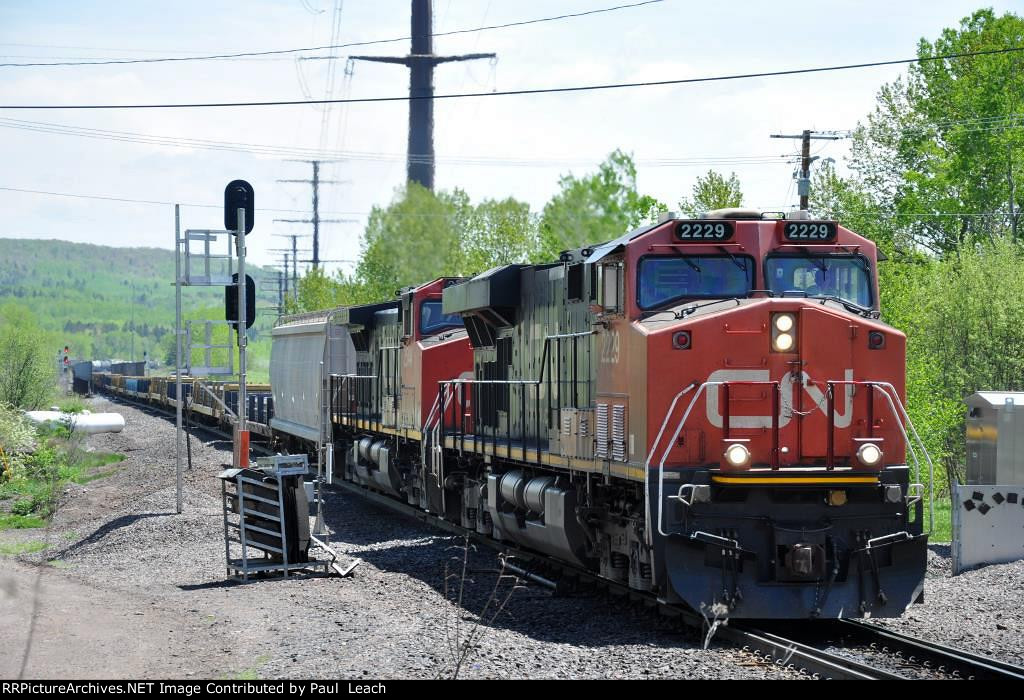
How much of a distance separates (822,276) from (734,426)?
1906mm

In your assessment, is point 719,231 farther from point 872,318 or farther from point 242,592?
point 242,592

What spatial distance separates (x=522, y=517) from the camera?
14.8m

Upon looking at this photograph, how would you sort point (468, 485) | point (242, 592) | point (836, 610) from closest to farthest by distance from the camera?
point (836, 610), point (242, 592), point (468, 485)

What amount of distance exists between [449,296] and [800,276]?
25.2 ft

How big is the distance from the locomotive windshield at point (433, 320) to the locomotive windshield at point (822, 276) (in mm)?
10473

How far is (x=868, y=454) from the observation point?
1060 centimetres

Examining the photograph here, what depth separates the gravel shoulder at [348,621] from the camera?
923 centimetres

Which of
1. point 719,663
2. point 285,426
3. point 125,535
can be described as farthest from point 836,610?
point 285,426

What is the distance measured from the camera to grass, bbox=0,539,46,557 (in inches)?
753

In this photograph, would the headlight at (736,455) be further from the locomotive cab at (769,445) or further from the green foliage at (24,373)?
the green foliage at (24,373)

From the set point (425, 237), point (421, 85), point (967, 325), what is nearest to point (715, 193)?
point (967, 325)

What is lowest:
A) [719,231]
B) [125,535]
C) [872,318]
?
[125,535]

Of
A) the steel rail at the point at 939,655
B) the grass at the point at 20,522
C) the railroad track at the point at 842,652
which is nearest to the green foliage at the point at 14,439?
the grass at the point at 20,522

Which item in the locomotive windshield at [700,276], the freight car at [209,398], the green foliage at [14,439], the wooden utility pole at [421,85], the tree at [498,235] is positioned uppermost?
the wooden utility pole at [421,85]
